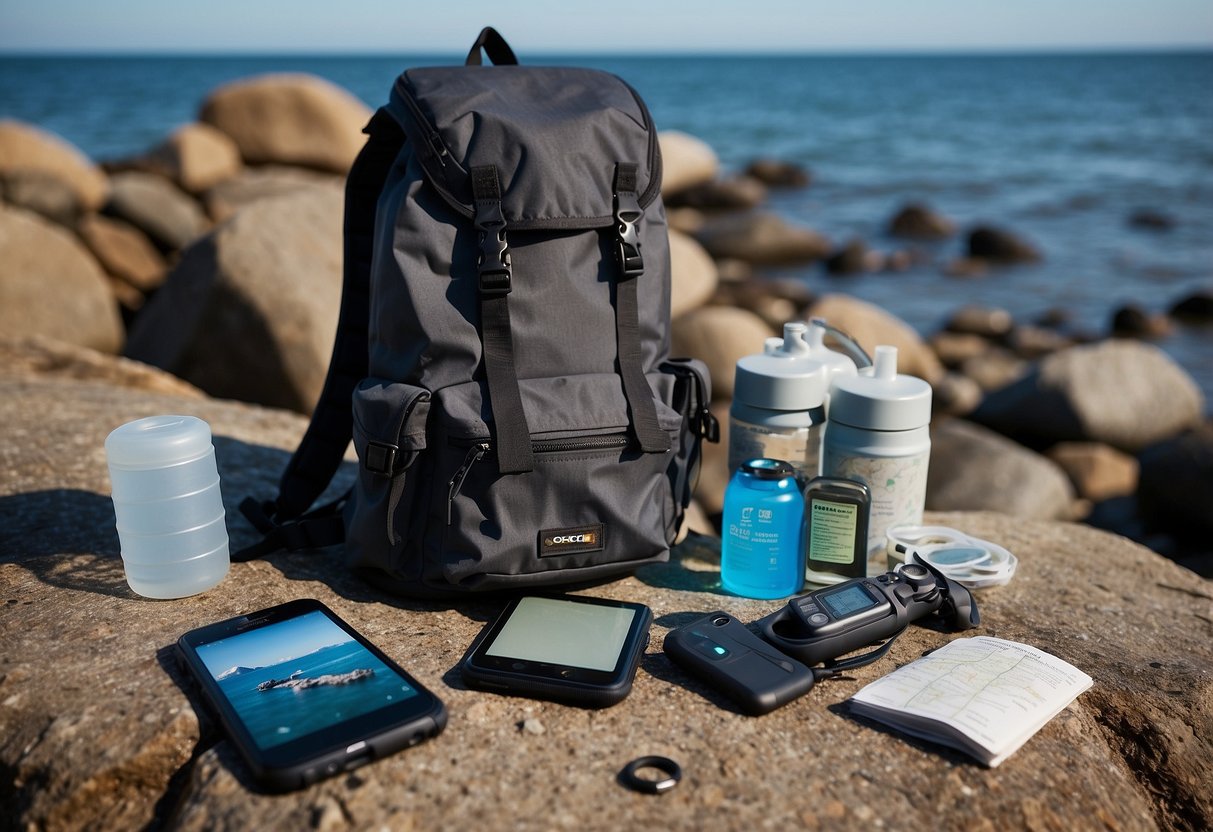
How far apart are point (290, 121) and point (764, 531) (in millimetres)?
12500

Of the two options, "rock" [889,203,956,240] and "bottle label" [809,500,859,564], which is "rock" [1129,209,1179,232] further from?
"bottle label" [809,500,859,564]

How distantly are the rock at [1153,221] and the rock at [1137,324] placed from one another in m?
5.38

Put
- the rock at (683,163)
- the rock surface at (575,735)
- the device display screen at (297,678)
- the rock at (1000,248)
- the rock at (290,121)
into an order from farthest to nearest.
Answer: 1. the rock at (683,163)
2. the rock at (1000,248)
3. the rock at (290,121)
4. the device display screen at (297,678)
5. the rock surface at (575,735)

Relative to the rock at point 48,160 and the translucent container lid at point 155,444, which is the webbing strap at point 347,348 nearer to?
the translucent container lid at point 155,444

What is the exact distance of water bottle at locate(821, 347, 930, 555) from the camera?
2.51m

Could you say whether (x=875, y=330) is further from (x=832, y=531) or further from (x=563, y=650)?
(x=563, y=650)

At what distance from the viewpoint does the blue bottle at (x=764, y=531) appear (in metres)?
2.47

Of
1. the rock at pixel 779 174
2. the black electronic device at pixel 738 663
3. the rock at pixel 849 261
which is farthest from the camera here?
the rock at pixel 779 174

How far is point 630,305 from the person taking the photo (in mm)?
2635

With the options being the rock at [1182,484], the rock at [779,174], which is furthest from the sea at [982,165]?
the rock at [1182,484]

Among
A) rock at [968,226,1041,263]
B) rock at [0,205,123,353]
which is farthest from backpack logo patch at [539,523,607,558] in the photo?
rock at [968,226,1041,263]

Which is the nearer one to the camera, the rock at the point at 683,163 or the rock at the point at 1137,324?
the rock at the point at 1137,324

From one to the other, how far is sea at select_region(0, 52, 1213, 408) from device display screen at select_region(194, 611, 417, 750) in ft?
28.9

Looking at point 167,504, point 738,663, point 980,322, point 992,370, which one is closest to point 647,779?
point 738,663
